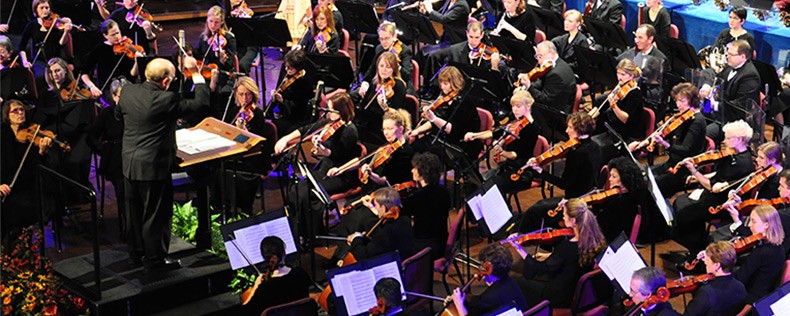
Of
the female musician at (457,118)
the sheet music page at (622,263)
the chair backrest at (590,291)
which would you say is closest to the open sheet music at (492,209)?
the chair backrest at (590,291)

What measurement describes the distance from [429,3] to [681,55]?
3.39 m

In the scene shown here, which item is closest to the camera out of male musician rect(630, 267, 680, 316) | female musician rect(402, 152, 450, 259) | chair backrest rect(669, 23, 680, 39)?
male musician rect(630, 267, 680, 316)

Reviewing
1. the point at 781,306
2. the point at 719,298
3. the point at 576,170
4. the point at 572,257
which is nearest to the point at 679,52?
the point at 576,170

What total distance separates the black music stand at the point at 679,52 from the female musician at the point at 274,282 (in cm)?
545

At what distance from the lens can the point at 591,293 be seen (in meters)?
6.41

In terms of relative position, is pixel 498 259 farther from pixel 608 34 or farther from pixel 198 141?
pixel 608 34

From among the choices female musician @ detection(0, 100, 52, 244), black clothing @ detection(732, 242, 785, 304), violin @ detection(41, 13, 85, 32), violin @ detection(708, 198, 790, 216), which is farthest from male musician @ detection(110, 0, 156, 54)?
black clothing @ detection(732, 242, 785, 304)

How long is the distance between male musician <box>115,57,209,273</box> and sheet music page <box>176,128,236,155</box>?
0.36 metres

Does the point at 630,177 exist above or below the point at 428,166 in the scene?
below

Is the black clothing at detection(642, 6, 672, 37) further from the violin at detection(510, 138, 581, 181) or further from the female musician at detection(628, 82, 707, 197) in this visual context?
the violin at detection(510, 138, 581, 181)

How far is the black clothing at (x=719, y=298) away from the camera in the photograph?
6.24 meters

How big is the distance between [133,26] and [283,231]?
217 inches

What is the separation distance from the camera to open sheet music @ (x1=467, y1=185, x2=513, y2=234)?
7094 mm

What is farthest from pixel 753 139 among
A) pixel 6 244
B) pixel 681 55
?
pixel 6 244
